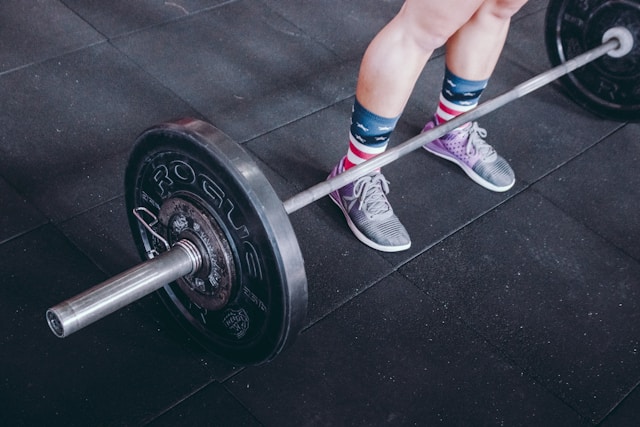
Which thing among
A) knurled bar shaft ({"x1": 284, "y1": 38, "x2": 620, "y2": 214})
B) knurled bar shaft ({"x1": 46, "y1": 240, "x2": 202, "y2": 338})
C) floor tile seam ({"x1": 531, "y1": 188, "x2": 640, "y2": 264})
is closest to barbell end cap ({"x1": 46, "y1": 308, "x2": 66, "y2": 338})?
knurled bar shaft ({"x1": 46, "y1": 240, "x2": 202, "y2": 338})

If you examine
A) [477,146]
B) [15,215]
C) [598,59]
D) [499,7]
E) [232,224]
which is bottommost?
[15,215]

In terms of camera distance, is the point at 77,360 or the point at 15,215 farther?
the point at 15,215

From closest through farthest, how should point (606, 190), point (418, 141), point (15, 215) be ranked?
point (418, 141) → point (15, 215) → point (606, 190)

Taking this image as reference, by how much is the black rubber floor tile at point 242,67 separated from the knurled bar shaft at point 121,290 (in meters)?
0.66

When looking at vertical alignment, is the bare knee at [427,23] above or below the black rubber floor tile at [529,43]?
above

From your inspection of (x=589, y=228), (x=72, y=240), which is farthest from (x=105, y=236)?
(x=589, y=228)

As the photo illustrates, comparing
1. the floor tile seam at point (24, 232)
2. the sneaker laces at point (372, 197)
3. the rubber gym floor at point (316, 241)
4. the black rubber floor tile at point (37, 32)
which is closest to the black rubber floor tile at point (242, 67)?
the rubber gym floor at point (316, 241)

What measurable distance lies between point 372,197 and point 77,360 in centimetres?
63

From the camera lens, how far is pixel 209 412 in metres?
1.14

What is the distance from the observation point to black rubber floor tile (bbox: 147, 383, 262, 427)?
3.69 ft

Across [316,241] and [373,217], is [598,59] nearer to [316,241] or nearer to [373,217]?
[373,217]

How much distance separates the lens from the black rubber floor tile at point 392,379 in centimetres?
118

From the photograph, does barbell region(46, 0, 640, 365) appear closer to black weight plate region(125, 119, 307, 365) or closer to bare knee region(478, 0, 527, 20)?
black weight plate region(125, 119, 307, 365)

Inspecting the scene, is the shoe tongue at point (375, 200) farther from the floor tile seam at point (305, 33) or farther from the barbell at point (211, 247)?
the floor tile seam at point (305, 33)
